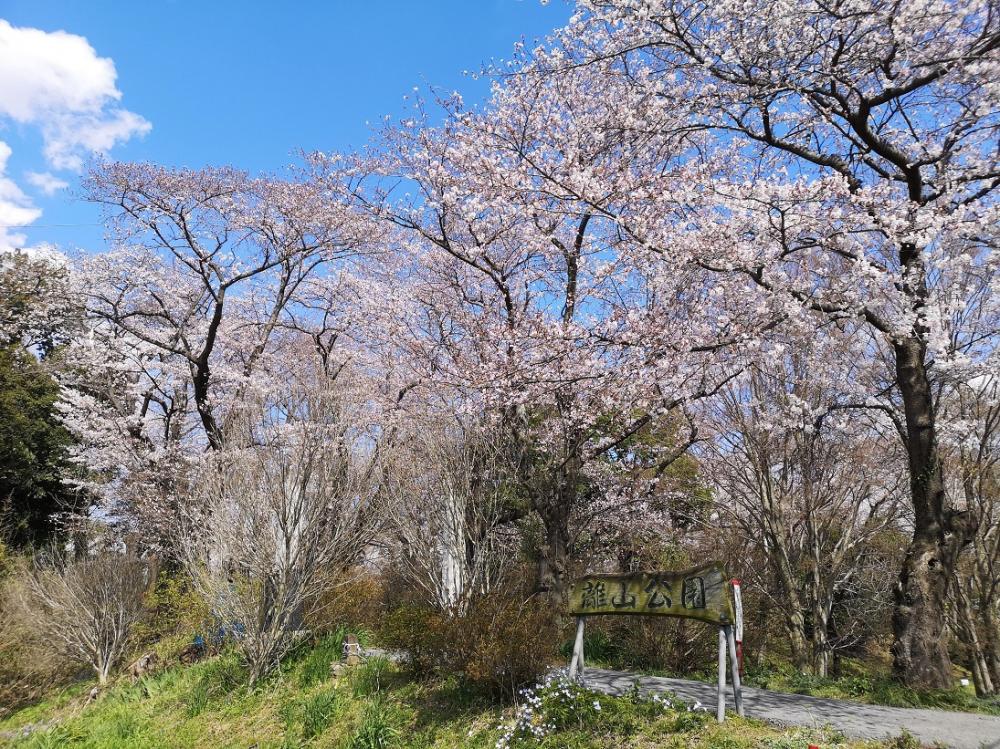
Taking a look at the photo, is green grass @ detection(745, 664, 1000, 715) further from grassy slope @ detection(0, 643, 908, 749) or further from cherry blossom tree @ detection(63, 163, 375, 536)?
cherry blossom tree @ detection(63, 163, 375, 536)

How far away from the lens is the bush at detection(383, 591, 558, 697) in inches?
245

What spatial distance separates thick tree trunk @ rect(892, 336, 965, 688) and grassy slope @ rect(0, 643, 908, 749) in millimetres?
2893

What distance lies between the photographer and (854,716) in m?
5.28

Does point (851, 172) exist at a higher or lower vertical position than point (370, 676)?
higher

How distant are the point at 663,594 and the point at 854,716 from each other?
5.87 feet

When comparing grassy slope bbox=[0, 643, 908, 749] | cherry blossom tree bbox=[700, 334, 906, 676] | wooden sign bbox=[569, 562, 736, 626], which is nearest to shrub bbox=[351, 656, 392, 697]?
grassy slope bbox=[0, 643, 908, 749]

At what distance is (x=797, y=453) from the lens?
425 inches

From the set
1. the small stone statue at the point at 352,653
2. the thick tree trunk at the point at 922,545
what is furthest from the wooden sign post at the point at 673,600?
the small stone statue at the point at 352,653

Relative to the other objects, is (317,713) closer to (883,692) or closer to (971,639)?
(883,692)

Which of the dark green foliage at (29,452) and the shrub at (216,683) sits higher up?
the dark green foliage at (29,452)

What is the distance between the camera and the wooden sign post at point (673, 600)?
5336 millimetres

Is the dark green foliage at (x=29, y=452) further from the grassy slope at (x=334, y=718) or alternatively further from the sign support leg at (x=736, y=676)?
the sign support leg at (x=736, y=676)

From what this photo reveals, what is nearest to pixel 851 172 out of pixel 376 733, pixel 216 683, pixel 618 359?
pixel 618 359

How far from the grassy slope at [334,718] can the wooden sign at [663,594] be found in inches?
32.3
